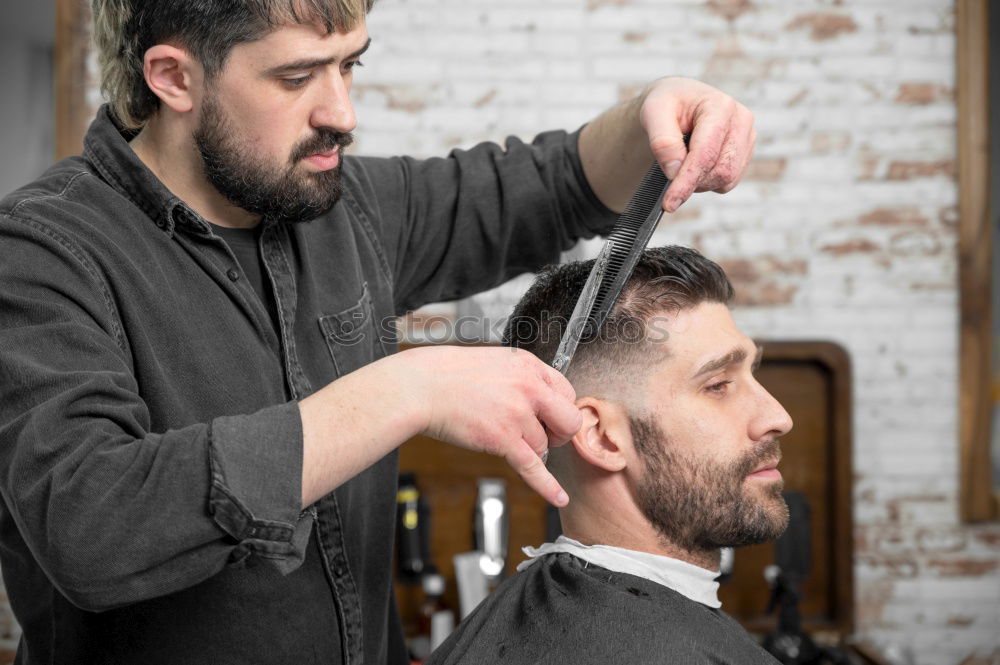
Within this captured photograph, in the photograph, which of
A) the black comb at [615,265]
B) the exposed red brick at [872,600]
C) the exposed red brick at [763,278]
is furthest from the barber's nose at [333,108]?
the exposed red brick at [872,600]

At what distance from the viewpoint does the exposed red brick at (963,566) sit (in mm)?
3221

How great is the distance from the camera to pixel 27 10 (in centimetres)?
300

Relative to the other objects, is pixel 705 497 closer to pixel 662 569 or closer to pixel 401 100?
pixel 662 569

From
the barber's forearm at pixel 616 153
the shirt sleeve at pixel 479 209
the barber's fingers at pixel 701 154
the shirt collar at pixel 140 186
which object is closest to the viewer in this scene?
the barber's fingers at pixel 701 154

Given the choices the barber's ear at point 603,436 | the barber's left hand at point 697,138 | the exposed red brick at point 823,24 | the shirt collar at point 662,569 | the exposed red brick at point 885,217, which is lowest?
the shirt collar at point 662,569

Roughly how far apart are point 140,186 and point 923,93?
105 inches

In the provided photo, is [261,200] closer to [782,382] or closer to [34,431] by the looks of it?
[34,431]

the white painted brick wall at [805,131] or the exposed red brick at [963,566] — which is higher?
the white painted brick wall at [805,131]

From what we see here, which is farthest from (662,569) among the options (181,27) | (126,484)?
(181,27)

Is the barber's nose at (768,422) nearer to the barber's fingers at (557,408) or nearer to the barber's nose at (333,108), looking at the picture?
the barber's fingers at (557,408)

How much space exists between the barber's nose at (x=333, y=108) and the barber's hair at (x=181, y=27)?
0.26 ft

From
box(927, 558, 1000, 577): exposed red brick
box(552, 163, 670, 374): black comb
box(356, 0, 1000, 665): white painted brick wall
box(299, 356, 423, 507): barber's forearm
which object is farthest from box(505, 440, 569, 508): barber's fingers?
box(927, 558, 1000, 577): exposed red brick

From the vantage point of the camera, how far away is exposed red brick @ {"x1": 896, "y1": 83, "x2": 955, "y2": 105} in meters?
3.12

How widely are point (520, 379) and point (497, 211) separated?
77 cm
